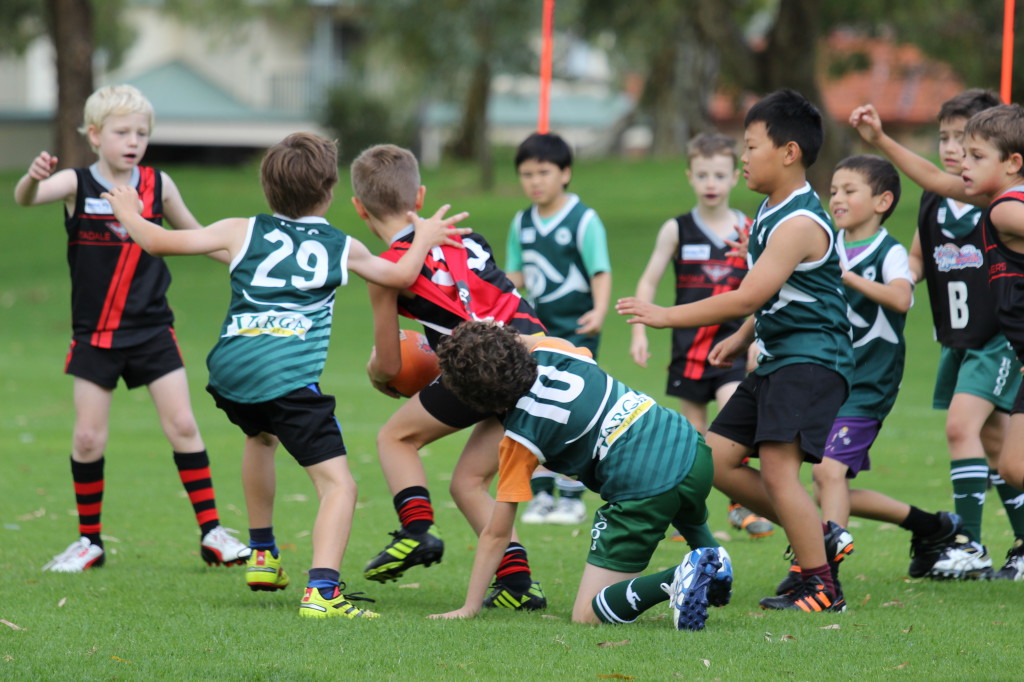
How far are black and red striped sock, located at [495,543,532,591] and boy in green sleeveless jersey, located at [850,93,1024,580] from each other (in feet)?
6.10

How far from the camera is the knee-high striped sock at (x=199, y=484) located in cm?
600

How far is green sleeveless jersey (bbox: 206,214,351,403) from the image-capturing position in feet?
15.5

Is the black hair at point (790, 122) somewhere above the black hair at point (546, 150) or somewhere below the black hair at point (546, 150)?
above

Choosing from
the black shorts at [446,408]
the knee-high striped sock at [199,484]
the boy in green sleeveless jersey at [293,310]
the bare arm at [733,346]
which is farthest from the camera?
the knee-high striped sock at [199,484]

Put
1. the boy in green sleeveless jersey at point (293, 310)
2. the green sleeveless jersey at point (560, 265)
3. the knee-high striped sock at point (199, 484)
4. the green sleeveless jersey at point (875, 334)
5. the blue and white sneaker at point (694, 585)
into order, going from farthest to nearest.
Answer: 1. the green sleeveless jersey at point (560, 265)
2. the knee-high striped sock at point (199, 484)
3. the green sleeveless jersey at point (875, 334)
4. the boy in green sleeveless jersey at point (293, 310)
5. the blue and white sneaker at point (694, 585)

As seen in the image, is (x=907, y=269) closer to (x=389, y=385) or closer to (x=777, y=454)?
(x=777, y=454)

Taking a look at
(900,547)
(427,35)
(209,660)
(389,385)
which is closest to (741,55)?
(427,35)

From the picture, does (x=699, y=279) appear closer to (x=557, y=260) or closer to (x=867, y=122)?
(x=557, y=260)

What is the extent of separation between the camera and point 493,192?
88.0ft

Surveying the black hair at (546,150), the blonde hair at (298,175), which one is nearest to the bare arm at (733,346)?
the blonde hair at (298,175)

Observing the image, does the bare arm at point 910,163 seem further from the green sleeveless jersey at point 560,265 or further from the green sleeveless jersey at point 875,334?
the green sleeveless jersey at point 560,265

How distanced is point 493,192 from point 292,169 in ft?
72.8

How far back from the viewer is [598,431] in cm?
458

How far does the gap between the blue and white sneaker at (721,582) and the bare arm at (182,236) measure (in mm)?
2075
